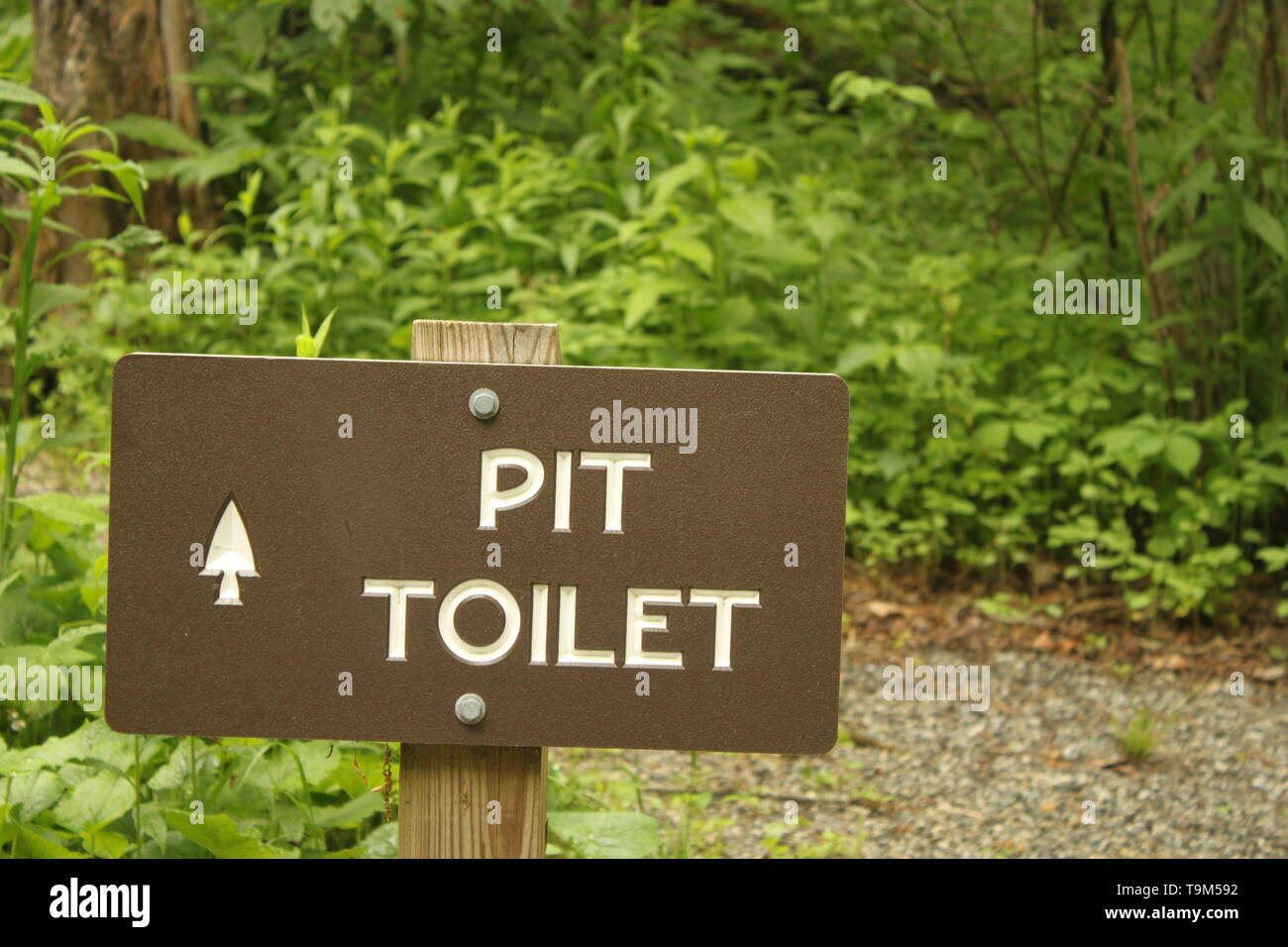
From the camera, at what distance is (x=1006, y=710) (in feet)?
12.4

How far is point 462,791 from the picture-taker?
1479 mm

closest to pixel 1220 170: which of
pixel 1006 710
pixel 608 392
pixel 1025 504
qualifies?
pixel 1025 504

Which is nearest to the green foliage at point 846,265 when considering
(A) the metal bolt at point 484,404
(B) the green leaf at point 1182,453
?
(B) the green leaf at point 1182,453

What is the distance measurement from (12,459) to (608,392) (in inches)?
59.8

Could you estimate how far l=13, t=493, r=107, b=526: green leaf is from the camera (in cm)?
239

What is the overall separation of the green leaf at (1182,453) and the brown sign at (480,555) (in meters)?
3.01

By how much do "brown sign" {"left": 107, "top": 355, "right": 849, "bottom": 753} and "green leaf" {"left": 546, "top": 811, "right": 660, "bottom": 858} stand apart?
2.73 ft

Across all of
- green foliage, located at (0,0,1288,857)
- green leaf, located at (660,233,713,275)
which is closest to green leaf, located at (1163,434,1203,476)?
green foliage, located at (0,0,1288,857)

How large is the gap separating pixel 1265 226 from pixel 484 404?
11.8 feet

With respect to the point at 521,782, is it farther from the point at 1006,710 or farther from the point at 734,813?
the point at 1006,710

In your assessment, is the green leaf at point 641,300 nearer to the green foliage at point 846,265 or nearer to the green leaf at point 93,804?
the green foliage at point 846,265

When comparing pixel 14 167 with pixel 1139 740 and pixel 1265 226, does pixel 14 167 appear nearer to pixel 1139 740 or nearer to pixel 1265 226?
pixel 1139 740

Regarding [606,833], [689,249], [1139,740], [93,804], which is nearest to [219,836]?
[93,804]

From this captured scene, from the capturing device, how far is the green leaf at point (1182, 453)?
4.03 m
